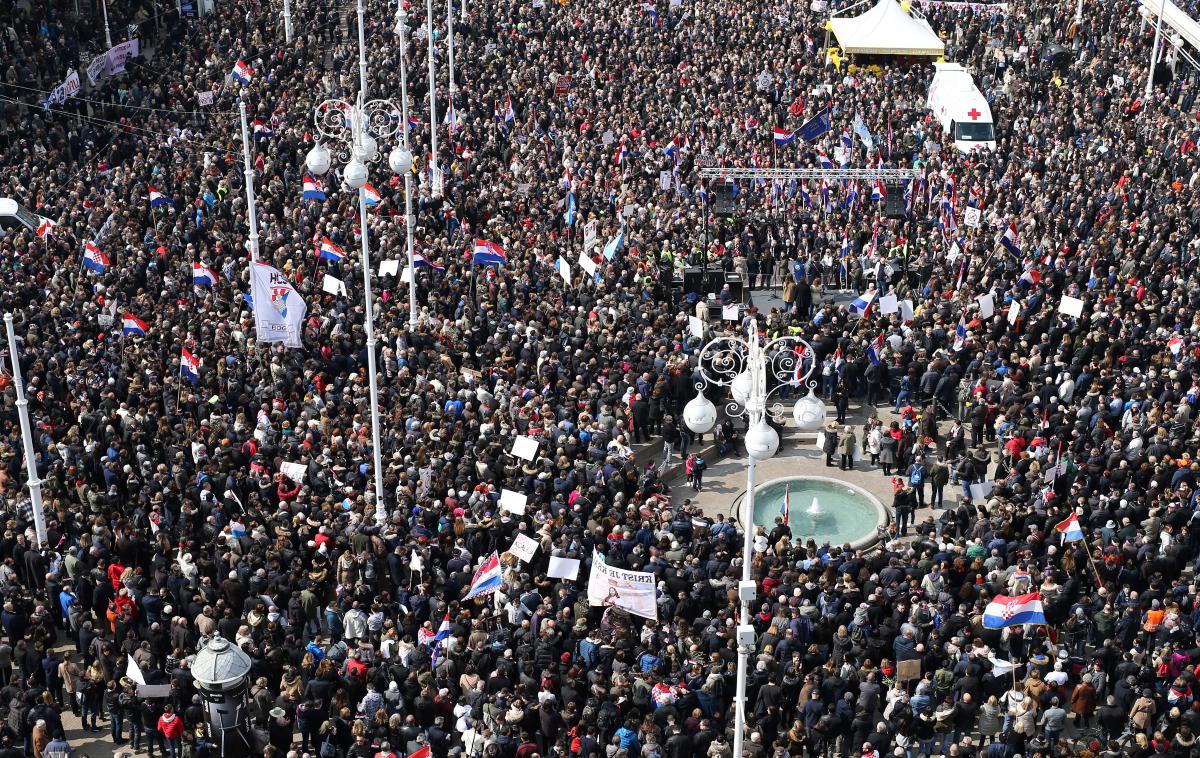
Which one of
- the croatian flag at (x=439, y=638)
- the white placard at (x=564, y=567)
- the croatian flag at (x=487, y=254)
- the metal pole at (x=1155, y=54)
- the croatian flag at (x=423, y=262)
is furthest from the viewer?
the metal pole at (x=1155, y=54)

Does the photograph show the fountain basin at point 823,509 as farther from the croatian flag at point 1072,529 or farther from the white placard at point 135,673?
the white placard at point 135,673

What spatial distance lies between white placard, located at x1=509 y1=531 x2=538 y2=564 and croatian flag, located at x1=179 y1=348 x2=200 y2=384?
8.16 m

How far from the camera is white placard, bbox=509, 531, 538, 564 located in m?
23.9

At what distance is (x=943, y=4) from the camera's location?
5406 centimetres

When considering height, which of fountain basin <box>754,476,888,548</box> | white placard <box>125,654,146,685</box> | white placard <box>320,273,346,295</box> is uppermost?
white placard <box>320,273,346,295</box>

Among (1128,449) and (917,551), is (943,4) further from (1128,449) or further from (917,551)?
(917,551)

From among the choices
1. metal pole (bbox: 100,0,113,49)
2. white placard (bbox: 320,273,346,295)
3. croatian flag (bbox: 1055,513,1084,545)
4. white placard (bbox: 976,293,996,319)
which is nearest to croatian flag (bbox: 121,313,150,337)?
white placard (bbox: 320,273,346,295)

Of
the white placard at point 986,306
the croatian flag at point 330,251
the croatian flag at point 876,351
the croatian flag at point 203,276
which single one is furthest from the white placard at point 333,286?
the white placard at point 986,306

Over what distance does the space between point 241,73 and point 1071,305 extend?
2234 centimetres

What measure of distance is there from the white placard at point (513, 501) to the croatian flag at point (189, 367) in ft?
23.4

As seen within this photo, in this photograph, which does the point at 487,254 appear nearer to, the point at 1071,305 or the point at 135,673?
the point at 1071,305

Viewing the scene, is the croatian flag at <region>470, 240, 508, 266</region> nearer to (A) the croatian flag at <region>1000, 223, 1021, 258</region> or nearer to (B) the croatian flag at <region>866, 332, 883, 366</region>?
(B) the croatian flag at <region>866, 332, 883, 366</region>

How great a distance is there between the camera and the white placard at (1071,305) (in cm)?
3188

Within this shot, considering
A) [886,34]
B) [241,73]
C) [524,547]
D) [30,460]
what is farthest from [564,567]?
[886,34]
